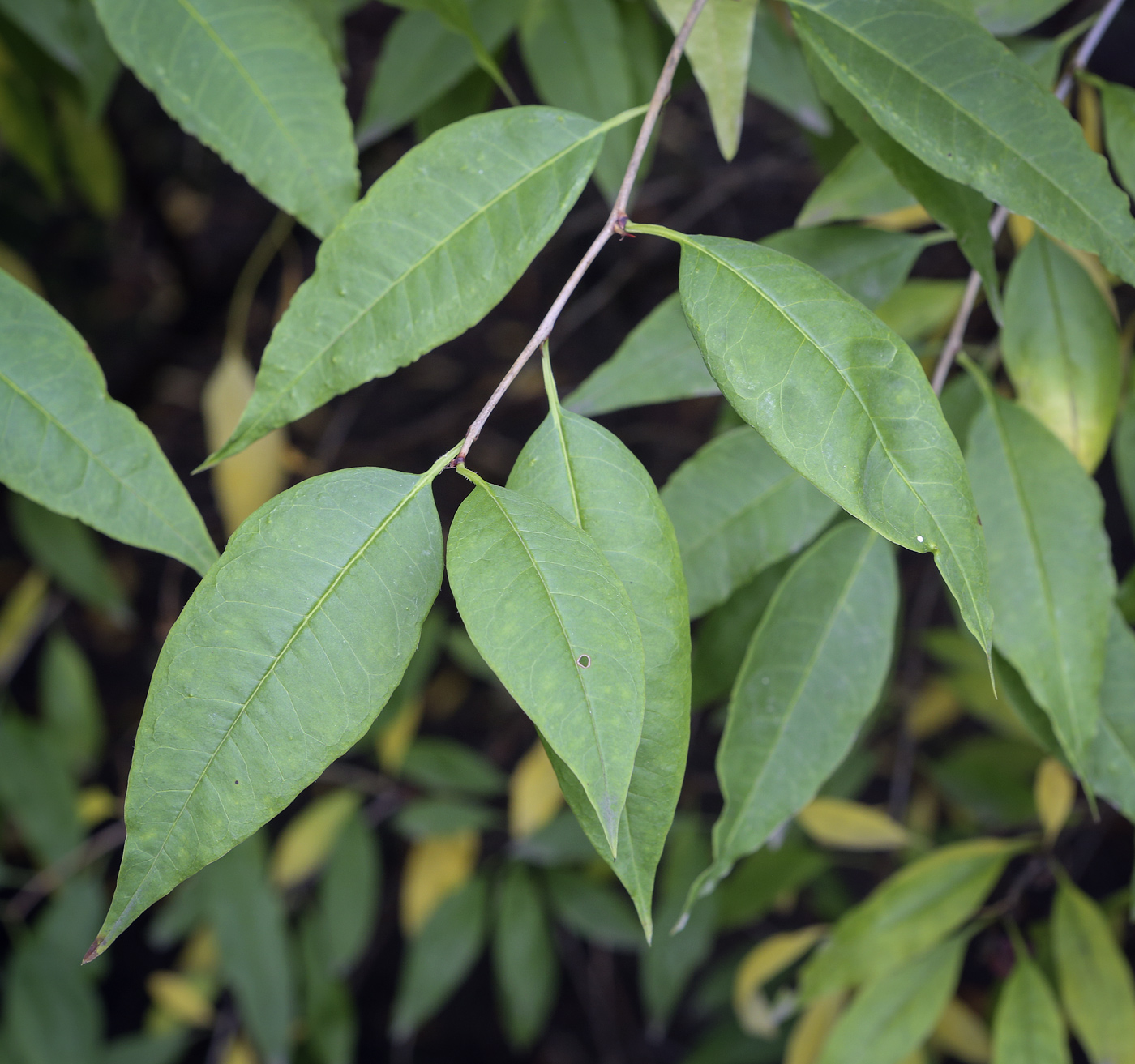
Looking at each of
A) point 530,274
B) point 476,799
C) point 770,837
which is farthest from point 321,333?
point 530,274

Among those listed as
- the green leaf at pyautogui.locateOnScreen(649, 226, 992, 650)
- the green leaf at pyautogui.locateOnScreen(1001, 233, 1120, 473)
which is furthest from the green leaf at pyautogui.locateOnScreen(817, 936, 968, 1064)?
the green leaf at pyautogui.locateOnScreen(649, 226, 992, 650)

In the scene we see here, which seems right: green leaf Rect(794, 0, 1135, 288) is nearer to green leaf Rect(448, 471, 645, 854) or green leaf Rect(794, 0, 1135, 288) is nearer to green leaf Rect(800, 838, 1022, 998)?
green leaf Rect(448, 471, 645, 854)

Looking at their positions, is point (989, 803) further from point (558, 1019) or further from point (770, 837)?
point (558, 1019)

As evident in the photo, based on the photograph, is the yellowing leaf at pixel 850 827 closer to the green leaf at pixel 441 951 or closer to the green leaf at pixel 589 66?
the green leaf at pixel 441 951

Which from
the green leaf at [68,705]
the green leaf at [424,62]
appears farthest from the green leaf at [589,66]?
the green leaf at [68,705]

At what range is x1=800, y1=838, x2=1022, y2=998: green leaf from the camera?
0.74 meters

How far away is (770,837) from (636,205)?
128cm

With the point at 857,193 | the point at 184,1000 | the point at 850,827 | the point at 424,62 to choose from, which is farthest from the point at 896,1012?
the point at 184,1000

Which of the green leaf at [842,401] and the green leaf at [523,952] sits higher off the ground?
the green leaf at [842,401]

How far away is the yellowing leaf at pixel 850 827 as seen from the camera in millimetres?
941

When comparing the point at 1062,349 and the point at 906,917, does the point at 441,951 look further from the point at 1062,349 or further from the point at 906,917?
the point at 1062,349

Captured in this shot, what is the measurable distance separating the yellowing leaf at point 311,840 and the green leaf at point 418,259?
0.95m

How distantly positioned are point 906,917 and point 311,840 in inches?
31.3

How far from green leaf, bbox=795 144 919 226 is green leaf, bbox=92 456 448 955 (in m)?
0.38
